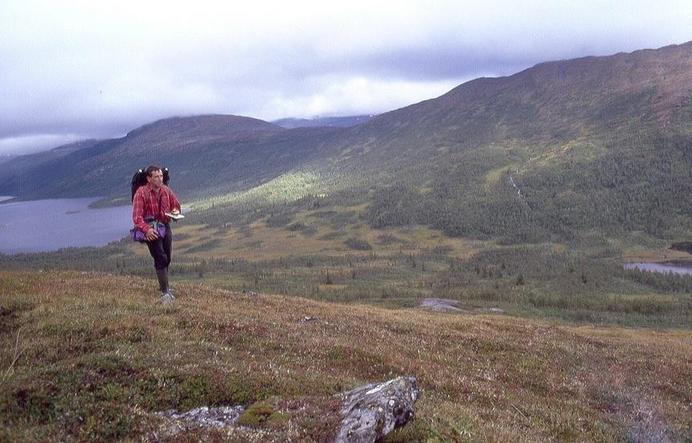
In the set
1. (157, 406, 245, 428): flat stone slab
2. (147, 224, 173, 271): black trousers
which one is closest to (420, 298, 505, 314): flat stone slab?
(147, 224, 173, 271): black trousers

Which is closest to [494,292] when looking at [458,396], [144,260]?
[458,396]

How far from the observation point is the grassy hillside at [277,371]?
404 inches

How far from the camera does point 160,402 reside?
1124cm

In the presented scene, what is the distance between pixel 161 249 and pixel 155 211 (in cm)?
143

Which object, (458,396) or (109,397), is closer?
(109,397)

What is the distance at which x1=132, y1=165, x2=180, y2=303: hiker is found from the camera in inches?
726

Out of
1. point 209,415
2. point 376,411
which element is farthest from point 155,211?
point 376,411

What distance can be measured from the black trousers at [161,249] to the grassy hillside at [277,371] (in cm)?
155

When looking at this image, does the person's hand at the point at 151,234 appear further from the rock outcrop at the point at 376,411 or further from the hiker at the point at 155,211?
the rock outcrop at the point at 376,411

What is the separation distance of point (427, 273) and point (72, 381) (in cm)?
16029

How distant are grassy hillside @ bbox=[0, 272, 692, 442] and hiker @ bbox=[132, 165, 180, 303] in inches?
82.1

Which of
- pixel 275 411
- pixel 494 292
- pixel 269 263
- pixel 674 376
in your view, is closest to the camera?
pixel 275 411

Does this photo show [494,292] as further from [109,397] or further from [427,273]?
[109,397]

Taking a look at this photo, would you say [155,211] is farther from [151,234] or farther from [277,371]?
[277,371]
